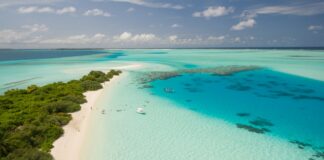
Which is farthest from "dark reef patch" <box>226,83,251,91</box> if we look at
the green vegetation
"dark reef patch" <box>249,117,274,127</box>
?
the green vegetation

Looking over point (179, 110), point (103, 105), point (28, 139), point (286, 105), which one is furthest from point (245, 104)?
point (28, 139)

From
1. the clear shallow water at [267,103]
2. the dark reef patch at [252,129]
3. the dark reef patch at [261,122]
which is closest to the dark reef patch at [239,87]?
the clear shallow water at [267,103]

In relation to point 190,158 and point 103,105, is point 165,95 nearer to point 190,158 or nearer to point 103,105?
point 103,105

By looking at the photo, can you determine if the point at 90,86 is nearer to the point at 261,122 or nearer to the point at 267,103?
the point at 261,122

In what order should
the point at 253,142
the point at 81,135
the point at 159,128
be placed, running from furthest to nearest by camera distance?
the point at 159,128 < the point at 81,135 < the point at 253,142

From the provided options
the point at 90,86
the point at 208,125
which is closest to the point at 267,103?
the point at 208,125

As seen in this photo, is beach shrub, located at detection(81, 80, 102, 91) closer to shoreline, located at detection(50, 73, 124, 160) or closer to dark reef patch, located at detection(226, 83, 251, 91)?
shoreline, located at detection(50, 73, 124, 160)
